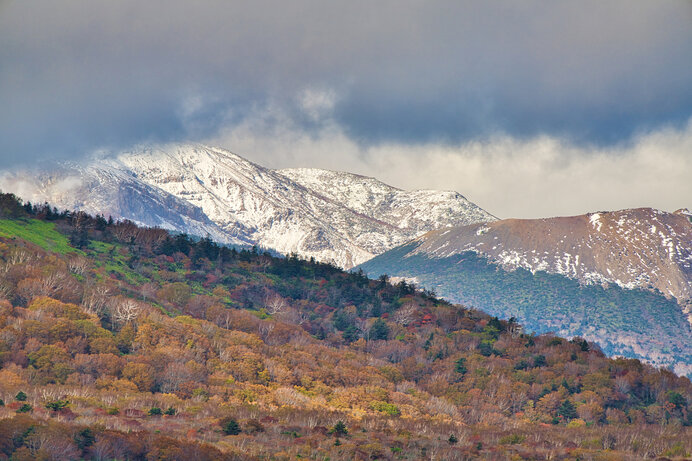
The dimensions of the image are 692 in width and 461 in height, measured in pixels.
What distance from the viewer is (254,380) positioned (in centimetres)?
12650

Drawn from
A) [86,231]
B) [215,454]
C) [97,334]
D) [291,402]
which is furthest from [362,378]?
[86,231]

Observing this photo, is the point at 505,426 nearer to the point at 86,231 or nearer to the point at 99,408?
the point at 99,408

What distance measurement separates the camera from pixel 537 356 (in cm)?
17375

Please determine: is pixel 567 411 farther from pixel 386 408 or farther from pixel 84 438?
pixel 84 438

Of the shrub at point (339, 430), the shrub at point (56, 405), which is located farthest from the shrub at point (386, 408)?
the shrub at point (56, 405)

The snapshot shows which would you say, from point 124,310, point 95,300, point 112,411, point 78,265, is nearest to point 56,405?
point 112,411

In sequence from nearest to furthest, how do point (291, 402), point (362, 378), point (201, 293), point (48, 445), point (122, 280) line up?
point (48, 445)
point (291, 402)
point (362, 378)
point (122, 280)
point (201, 293)

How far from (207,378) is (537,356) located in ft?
278

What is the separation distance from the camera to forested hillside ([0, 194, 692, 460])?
82.4 metres

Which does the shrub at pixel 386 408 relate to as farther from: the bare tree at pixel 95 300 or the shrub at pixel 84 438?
the shrub at pixel 84 438

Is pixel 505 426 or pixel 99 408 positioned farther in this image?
pixel 505 426

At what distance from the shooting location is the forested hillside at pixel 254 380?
270 feet

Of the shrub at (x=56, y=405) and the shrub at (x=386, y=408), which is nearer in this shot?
the shrub at (x=56, y=405)

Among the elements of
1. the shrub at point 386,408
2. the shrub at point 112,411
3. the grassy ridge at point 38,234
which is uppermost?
the grassy ridge at point 38,234
